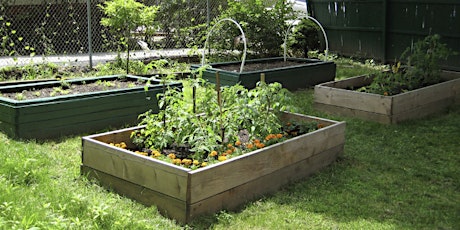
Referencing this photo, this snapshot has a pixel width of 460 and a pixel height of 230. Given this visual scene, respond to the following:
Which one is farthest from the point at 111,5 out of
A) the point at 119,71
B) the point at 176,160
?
the point at 176,160

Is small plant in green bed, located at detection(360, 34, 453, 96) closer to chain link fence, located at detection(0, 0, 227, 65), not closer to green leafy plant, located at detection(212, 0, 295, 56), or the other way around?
green leafy plant, located at detection(212, 0, 295, 56)

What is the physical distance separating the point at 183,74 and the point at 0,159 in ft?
13.8

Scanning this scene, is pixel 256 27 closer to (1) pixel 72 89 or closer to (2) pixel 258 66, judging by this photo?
(2) pixel 258 66

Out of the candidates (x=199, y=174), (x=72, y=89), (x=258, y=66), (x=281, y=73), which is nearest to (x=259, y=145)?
(x=199, y=174)

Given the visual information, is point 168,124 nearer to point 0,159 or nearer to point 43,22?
point 0,159

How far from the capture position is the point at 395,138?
618cm

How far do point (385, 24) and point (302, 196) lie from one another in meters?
8.29

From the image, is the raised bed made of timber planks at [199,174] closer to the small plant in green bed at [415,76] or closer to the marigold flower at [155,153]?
the marigold flower at [155,153]

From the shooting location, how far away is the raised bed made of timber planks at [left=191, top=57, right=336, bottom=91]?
8148mm

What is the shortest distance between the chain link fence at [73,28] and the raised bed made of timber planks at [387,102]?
13.8 ft

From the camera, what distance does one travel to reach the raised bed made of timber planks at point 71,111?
18.5 feet

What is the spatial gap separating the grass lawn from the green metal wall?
540cm

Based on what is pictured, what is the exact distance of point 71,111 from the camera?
5969 mm

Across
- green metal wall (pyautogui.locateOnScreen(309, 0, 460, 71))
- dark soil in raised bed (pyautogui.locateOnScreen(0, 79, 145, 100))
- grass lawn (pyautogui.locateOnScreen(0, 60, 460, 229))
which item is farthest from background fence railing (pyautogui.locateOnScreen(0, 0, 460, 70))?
grass lawn (pyautogui.locateOnScreen(0, 60, 460, 229))
